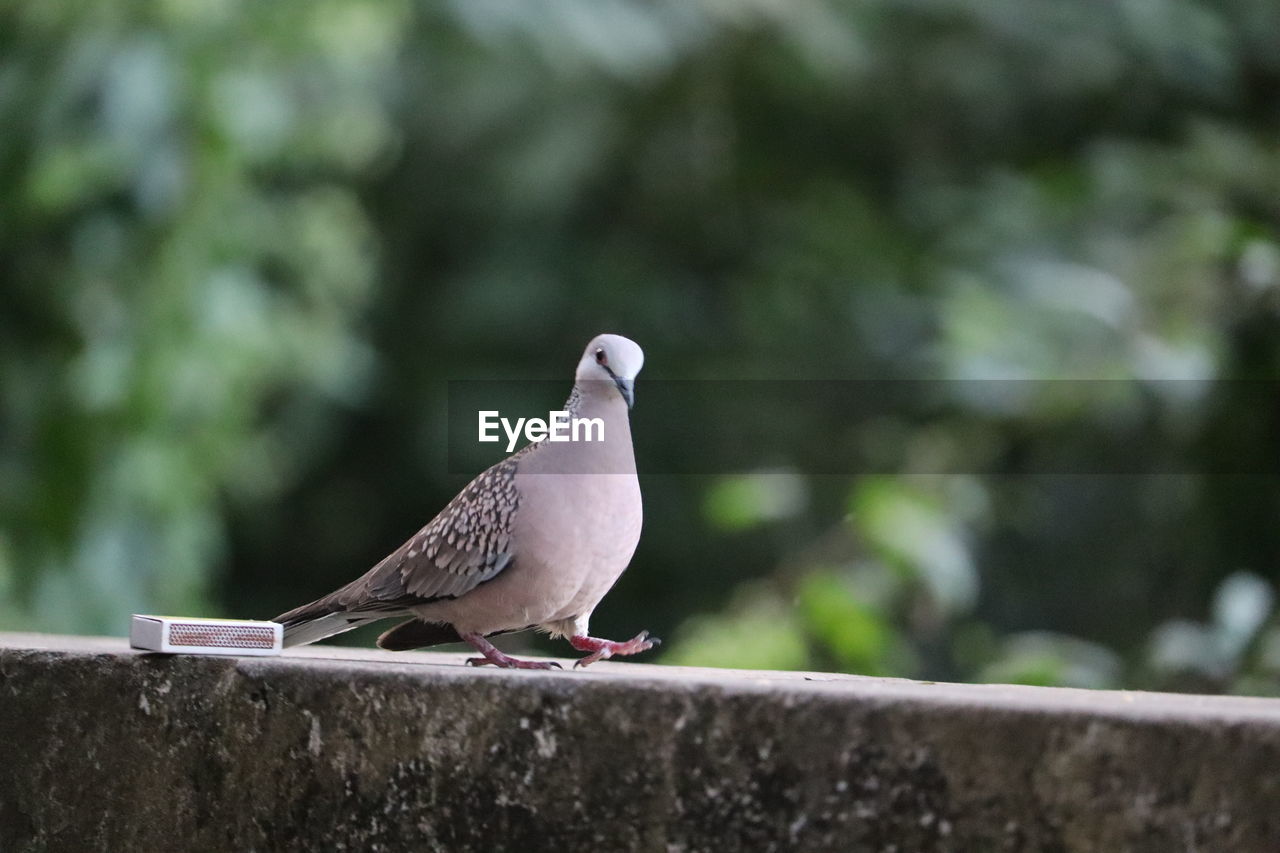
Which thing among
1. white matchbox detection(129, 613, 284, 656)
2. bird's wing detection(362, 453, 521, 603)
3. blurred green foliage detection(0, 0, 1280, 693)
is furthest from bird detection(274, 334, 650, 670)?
blurred green foliage detection(0, 0, 1280, 693)

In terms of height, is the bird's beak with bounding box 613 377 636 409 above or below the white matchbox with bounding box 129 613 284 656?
above

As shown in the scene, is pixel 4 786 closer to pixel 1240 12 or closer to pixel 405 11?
pixel 405 11

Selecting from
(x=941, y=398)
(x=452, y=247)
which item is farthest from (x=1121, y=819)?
(x=452, y=247)

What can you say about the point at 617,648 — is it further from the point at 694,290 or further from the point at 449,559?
the point at 694,290

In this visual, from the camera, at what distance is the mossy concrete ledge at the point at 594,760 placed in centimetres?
149

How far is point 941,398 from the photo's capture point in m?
4.18

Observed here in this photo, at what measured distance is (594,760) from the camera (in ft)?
5.58

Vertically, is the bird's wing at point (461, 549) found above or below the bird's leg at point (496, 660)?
above

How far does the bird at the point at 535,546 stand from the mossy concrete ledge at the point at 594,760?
0.28 ft

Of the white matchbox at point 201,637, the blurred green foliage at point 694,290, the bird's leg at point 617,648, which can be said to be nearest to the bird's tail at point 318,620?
the white matchbox at point 201,637

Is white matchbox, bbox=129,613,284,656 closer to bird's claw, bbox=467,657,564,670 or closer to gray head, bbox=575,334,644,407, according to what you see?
bird's claw, bbox=467,657,564,670

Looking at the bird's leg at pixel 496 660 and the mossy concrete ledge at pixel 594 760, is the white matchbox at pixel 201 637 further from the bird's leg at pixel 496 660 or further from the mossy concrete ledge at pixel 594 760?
the bird's leg at pixel 496 660

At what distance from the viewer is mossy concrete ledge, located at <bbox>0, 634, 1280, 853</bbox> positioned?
149cm

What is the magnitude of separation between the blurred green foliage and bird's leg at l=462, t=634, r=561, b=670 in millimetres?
1183
